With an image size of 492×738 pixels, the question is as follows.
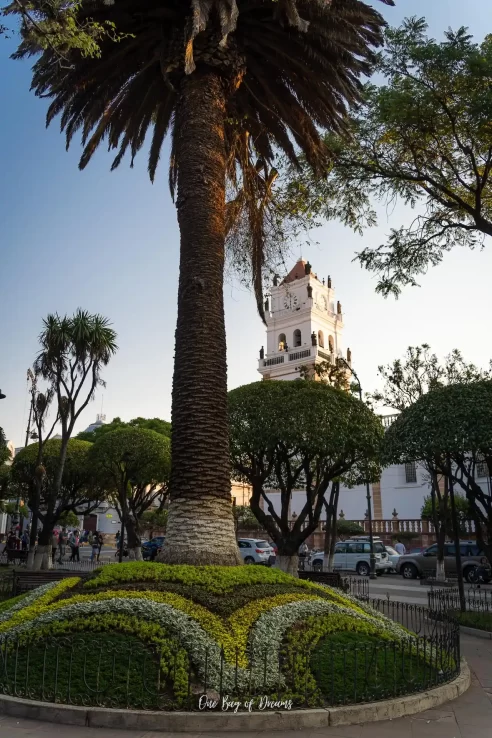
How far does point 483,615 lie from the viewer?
1359 centimetres

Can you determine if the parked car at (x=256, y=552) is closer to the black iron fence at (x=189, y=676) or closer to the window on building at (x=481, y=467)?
the window on building at (x=481, y=467)

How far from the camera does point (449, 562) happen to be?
93.5ft

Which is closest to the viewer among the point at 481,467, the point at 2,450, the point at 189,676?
the point at 189,676

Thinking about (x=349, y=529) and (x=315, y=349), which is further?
(x=315, y=349)

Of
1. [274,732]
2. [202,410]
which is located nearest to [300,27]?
[202,410]

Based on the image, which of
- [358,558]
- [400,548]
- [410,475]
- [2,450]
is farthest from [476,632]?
[410,475]

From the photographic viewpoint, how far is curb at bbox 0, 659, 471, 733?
5.62m

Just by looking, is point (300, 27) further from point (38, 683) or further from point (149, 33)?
point (38, 683)

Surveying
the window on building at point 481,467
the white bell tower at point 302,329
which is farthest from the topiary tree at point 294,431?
the white bell tower at point 302,329

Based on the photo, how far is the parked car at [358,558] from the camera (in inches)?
1222

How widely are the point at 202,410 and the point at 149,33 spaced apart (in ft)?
22.9

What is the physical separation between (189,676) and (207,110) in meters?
8.98

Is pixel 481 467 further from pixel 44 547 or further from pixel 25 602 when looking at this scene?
pixel 25 602

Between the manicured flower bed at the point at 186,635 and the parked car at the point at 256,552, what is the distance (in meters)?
23.0
